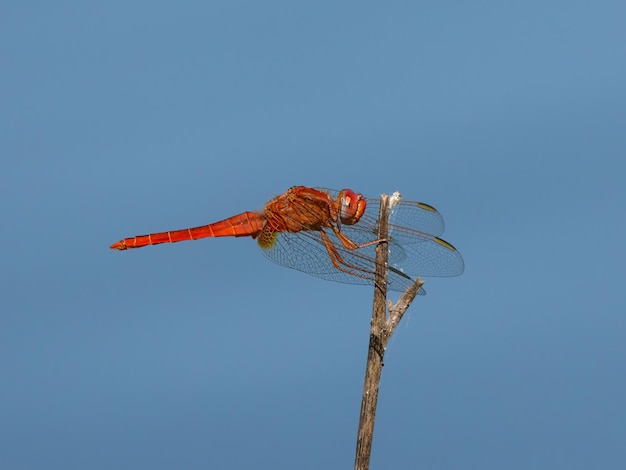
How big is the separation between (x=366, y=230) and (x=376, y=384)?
75 cm

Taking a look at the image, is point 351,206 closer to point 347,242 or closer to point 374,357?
point 347,242

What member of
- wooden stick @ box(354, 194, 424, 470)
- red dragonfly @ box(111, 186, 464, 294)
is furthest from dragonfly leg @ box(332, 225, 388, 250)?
wooden stick @ box(354, 194, 424, 470)

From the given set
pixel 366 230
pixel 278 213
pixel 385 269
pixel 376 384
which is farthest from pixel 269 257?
pixel 376 384

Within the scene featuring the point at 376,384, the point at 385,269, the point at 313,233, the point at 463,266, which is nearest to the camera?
the point at 376,384

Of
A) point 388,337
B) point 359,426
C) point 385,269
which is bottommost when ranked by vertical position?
point 359,426

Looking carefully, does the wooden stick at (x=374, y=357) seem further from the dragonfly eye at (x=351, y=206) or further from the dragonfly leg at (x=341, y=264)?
the dragonfly eye at (x=351, y=206)

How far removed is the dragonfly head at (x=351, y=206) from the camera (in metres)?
3.62

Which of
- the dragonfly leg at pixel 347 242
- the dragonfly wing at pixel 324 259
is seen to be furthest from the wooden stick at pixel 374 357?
the dragonfly leg at pixel 347 242

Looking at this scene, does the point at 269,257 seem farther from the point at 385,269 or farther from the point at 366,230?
the point at 385,269

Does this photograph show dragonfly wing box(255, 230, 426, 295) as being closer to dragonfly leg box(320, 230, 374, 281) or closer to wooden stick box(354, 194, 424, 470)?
dragonfly leg box(320, 230, 374, 281)

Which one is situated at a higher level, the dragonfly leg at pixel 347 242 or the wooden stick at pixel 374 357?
the dragonfly leg at pixel 347 242

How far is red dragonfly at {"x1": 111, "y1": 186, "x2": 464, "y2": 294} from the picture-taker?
351 cm

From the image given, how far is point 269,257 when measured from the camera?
3830mm

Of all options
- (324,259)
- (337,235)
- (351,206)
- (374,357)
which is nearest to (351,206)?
(351,206)
